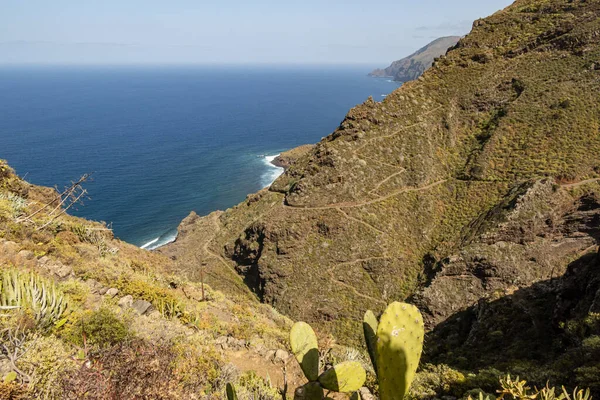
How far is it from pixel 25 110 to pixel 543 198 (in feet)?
731

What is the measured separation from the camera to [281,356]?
11.5 metres

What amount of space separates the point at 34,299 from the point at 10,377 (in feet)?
10.2

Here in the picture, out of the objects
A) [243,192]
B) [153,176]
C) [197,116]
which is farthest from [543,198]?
[197,116]

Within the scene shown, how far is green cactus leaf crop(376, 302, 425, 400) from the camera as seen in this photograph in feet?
16.9

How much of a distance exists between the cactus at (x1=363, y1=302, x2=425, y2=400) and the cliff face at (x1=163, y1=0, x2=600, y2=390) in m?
17.3

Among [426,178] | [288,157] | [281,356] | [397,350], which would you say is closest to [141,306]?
[281,356]

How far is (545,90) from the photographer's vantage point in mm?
37938

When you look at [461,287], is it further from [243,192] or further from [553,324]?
[243,192]

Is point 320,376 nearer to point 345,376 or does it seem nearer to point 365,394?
point 345,376

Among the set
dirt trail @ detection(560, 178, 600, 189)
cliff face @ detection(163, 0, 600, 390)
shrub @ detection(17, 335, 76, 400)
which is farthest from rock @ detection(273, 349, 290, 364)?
dirt trail @ detection(560, 178, 600, 189)

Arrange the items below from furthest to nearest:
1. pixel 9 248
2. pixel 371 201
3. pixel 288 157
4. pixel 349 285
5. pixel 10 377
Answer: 1. pixel 288 157
2. pixel 371 201
3. pixel 349 285
4. pixel 9 248
5. pixel 10 377

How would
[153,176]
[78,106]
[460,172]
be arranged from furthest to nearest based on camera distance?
[78,106] → [153,176] → [460,172]

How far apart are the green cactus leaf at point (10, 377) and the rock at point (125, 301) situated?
18.6 ft

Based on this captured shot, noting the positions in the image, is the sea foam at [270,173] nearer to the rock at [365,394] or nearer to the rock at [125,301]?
the rock at [125,301]
